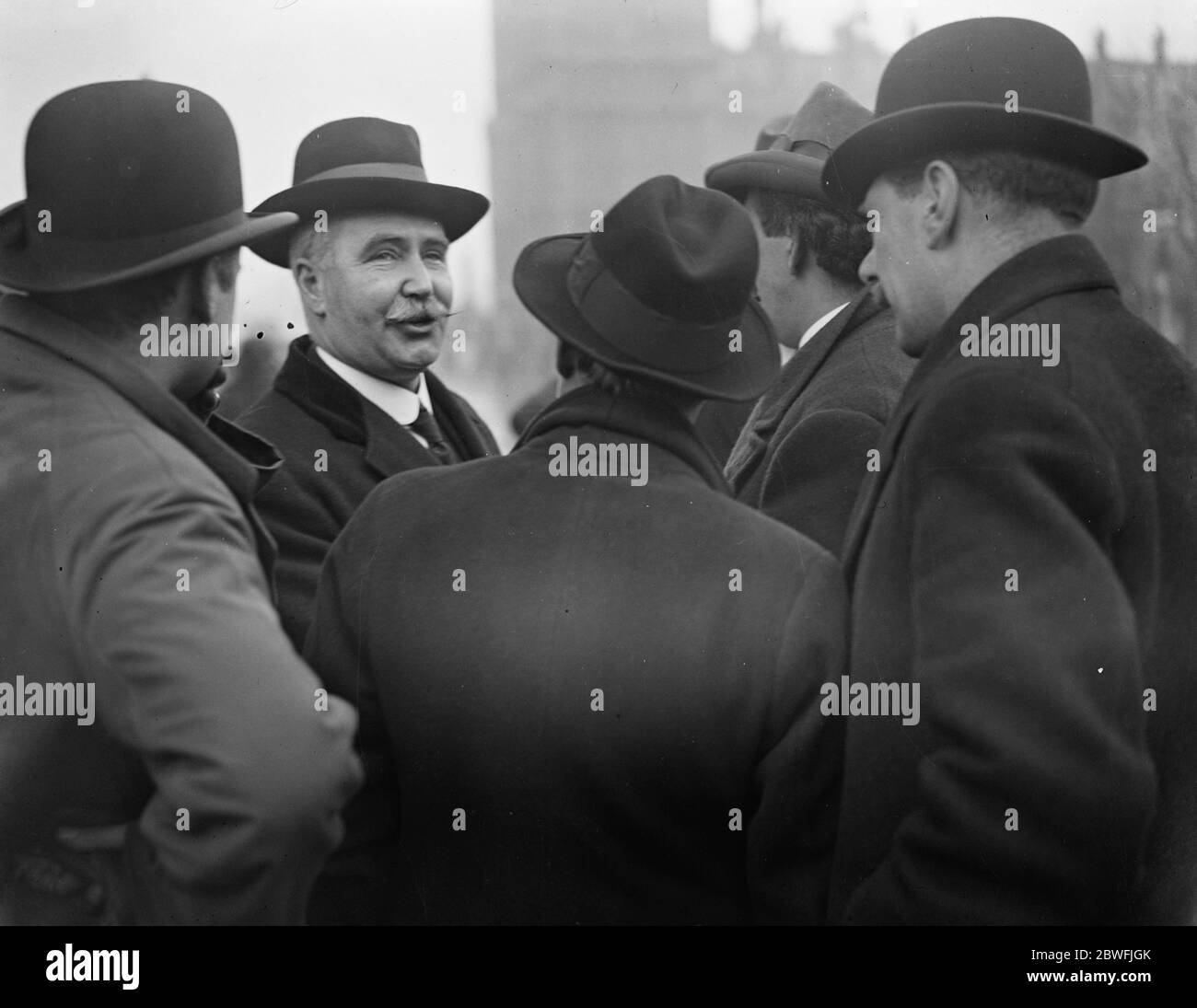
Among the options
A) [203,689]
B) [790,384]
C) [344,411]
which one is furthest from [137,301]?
[790,384]

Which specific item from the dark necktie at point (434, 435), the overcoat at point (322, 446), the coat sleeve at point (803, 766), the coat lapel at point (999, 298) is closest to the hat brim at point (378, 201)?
the overcoat at point (322, 446)

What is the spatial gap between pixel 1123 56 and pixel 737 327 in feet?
4.28

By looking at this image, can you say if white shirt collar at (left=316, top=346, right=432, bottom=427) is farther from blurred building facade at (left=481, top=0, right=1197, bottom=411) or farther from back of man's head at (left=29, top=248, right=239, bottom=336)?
back of man's head at (left=29, top=248, right=239, bottom=336)

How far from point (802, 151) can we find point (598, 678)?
150 centimetres

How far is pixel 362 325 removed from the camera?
364 cm

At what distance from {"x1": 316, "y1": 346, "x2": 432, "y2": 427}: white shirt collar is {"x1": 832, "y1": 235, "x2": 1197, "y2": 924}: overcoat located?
1124mm

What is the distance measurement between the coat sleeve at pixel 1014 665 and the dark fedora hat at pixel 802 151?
1031 millimetres

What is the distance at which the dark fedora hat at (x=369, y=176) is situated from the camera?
347 cm

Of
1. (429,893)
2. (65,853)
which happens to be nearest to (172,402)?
(65,853)

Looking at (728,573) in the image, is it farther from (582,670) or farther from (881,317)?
(881,317)

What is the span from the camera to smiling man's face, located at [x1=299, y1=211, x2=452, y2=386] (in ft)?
11.8

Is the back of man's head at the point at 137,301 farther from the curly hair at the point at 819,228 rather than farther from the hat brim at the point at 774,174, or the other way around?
the curly hair at the point at 819,228

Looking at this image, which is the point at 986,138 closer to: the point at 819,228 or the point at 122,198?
the point at 819,228
